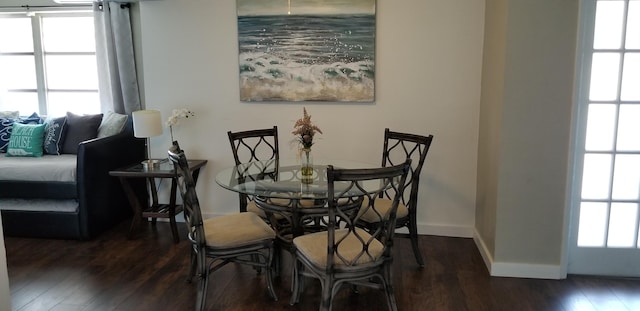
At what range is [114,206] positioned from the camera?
14.3 feet

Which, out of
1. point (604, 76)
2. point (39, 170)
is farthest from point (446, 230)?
point (39, 170)

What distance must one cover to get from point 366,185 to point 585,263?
163cm

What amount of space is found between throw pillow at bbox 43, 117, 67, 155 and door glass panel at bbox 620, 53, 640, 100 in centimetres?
461

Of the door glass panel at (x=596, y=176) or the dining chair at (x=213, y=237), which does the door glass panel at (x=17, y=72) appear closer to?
the dining chair at (x=213, y=237)

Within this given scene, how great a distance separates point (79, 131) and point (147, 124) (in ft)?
3.37

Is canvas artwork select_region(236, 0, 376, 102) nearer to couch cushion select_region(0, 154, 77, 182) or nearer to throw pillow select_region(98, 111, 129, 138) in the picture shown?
throw pillow select_region(98, 111, 129, 138)

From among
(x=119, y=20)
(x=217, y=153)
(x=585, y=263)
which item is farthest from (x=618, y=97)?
(x=119, y=20)

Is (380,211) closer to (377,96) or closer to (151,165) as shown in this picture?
(377,96)

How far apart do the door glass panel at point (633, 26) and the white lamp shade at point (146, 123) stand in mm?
3464

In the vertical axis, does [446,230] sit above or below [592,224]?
below

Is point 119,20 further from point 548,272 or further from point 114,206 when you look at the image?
point 548,272

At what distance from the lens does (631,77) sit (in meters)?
3.10

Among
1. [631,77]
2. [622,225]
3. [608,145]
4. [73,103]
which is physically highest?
[631,77]

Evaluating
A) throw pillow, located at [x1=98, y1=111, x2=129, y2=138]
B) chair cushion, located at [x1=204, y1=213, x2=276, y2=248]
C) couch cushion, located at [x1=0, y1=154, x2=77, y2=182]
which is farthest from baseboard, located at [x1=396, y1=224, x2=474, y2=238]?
couch cushion, located at [x1=0, y1=154, x2=77, y2=182]
